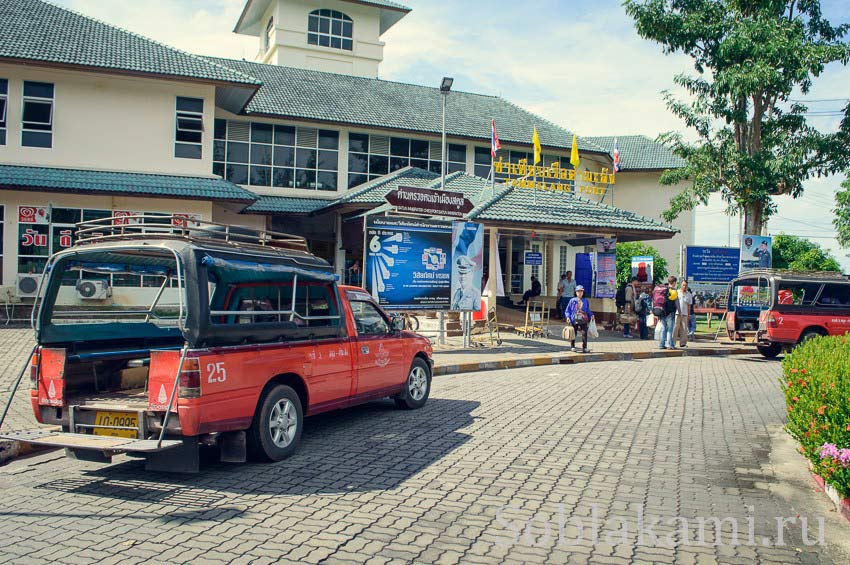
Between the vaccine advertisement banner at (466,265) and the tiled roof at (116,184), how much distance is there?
8810mm

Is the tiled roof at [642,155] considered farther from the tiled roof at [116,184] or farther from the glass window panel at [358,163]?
the tiled roof at [116,184]

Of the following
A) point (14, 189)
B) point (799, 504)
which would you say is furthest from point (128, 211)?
point (799, 504)

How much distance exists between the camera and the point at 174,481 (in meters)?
6.07

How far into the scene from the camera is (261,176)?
1080 inches

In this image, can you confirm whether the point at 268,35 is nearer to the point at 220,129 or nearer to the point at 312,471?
the point at 220,129

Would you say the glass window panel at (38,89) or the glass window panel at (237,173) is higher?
the glass window panel at (38,89)

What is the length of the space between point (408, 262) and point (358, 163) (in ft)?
46.7

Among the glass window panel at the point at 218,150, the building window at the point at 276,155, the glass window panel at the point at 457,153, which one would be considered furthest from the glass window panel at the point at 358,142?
the glass window panel at the point at 218,150

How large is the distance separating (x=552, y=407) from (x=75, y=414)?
21.0 feet

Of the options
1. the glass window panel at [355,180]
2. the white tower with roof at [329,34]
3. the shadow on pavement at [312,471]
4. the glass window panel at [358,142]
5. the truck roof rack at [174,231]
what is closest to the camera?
the shadow on pavement at [312,471]

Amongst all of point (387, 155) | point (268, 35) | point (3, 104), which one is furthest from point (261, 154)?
point (268, 35)

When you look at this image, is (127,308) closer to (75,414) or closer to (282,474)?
(75,414)

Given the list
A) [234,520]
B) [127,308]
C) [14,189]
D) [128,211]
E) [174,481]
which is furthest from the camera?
[128,211]

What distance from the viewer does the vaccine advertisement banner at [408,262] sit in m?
15.4
